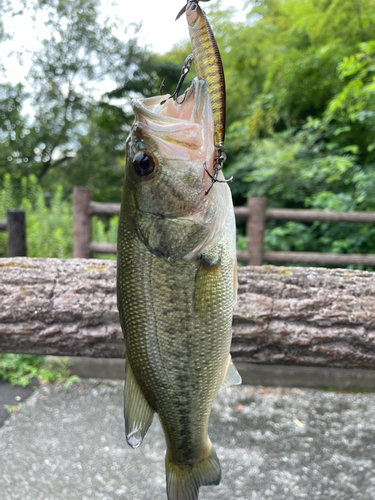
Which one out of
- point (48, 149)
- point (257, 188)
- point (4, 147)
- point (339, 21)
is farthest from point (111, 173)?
point (339, 21)

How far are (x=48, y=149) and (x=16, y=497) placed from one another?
7.93 meters

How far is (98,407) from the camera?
3.23 metres

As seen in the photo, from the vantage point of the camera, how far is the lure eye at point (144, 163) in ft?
2.73

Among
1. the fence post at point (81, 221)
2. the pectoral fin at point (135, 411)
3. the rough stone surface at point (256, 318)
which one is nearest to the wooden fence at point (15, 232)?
the fence post at point (81, 221)

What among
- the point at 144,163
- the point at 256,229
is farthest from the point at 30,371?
the point at 144,163

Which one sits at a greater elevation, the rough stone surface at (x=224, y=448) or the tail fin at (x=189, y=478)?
the tail fin at (x=189, y=478)

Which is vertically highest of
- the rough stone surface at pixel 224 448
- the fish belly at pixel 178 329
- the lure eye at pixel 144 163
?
the lure eye at pixel 144 163

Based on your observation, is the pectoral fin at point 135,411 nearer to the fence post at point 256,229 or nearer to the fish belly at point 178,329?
the fish belly at point 178,329

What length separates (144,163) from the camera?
0.84m

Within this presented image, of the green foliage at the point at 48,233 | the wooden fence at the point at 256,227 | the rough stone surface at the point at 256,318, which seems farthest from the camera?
the green foliage at the point at 48,233

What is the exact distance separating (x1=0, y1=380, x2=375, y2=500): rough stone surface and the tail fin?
64.1 inches

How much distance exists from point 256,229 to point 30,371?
105 inches

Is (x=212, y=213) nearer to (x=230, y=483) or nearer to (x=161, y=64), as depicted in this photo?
(x=230, y=483)

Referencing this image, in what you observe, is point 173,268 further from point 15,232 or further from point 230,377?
point 15,232
